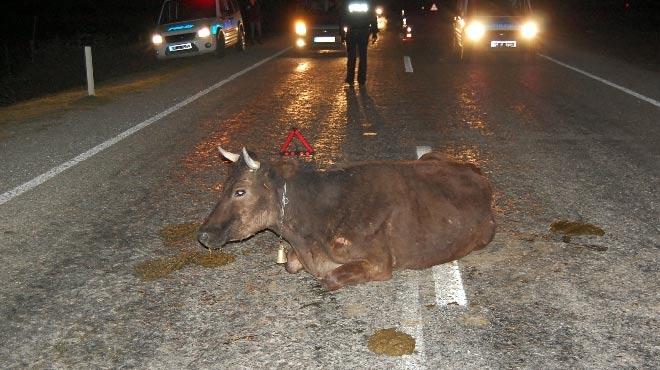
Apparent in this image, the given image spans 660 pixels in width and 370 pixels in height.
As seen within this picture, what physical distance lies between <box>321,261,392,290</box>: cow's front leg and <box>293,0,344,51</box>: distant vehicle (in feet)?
69.7

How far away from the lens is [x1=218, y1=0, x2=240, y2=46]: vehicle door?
24750mm

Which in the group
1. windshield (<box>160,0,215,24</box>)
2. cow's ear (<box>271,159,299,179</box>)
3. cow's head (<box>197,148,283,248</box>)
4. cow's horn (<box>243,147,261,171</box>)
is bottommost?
cow's head (<box>197,148,283,248</box>)

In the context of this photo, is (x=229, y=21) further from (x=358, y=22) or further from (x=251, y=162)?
(x=251, y=162)

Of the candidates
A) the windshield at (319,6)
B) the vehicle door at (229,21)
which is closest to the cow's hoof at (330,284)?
the vehicle door at (229,21)

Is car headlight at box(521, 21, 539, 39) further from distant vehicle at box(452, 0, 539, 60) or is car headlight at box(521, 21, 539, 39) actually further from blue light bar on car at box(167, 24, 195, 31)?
blue light bar on car at box(167, 24, 195, 31)

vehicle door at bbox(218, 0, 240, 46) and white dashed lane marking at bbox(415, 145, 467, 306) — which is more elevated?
vehicle door at bbox(218, 0, 240, 46)

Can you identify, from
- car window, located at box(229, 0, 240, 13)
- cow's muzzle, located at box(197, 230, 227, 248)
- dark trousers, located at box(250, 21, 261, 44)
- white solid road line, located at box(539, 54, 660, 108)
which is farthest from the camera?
dark trousers, located at box(250, 21, 261, 44)

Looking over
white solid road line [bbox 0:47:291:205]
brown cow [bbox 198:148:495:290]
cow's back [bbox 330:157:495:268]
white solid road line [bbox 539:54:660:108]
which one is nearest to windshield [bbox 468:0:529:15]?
white solid road line [bbox 539:54:660:108]

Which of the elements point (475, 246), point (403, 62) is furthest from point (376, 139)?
point (403, 62)

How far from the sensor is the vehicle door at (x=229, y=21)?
2475 centimetres

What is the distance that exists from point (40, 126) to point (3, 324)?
26.4 feet

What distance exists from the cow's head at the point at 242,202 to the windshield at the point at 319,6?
78.0ft

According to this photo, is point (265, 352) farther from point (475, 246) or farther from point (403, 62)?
point (403, 62)

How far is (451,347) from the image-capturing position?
4223 mm
